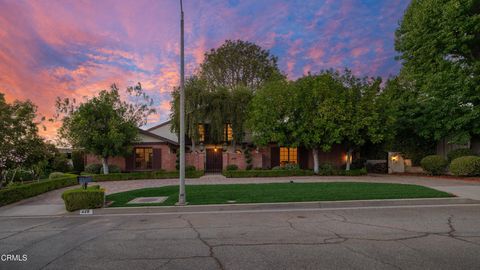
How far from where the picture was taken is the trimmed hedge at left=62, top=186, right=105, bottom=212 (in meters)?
9.98

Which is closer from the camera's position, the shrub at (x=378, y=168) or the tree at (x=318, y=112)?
the tree at (x=318, y=112)

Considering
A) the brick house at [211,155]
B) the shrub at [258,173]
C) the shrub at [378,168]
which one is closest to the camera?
the shrub at [258,173]

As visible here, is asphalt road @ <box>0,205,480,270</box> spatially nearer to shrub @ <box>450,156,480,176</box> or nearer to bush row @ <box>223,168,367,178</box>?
shrub @ <box>450,156,480,176</box>

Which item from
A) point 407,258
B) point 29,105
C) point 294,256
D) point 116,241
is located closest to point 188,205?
point 116,241

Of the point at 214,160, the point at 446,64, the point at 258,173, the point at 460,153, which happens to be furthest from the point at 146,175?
the point at 446,64

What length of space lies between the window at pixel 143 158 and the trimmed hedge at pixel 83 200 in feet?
56.7

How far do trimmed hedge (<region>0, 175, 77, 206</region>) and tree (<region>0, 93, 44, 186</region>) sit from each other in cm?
139

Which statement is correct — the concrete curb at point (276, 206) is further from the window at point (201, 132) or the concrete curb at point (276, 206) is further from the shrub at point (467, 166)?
the window at point (201, 132)

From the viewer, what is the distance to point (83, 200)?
10.0 meters

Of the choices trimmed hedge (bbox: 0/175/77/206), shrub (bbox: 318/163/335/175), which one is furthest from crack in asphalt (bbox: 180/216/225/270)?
shrub (bbox: 318/163/335/175)

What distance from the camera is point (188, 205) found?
1020 cm

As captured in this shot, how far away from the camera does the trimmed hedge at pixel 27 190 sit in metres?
11.7

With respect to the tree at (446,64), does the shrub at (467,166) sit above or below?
below

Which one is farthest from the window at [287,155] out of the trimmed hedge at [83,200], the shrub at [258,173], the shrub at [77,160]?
the trimmed hedge at [83,200]
